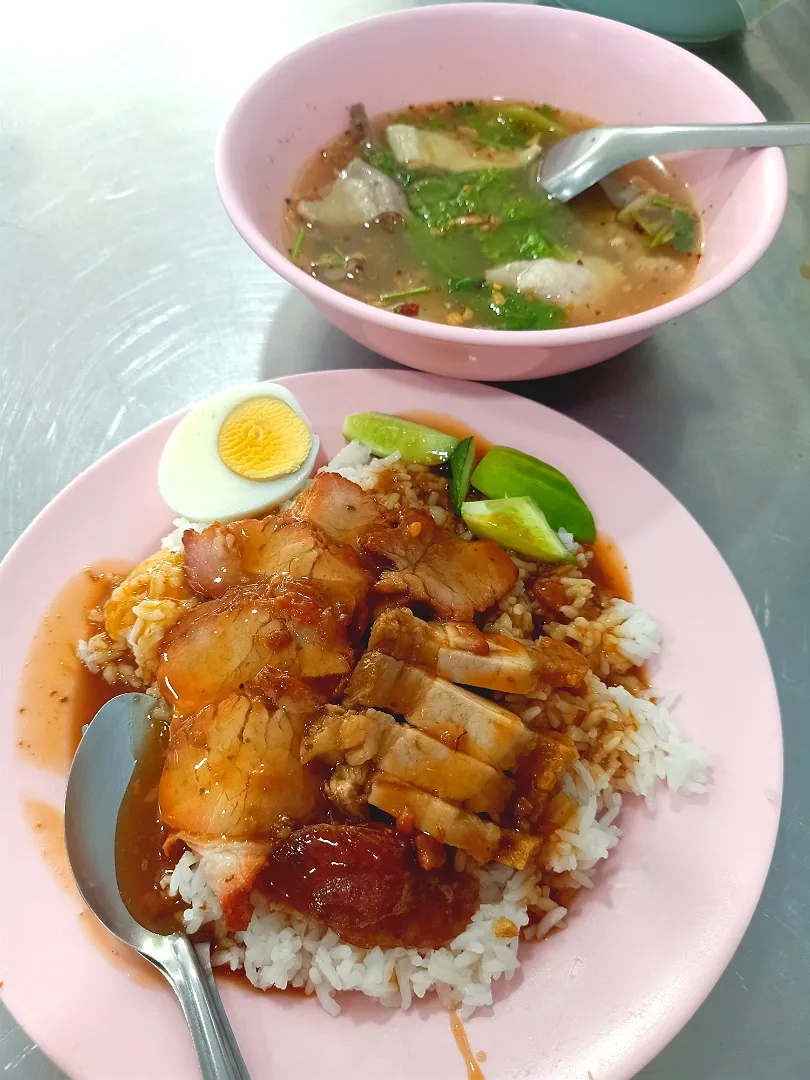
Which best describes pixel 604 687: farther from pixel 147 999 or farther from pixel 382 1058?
pixel 147 999

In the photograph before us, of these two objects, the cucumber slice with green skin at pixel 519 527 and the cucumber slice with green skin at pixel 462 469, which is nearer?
the cucumber slice with green skin at pixel 519 527

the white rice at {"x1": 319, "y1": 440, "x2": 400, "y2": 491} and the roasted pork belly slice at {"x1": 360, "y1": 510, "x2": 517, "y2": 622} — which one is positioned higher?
the white rice at {"x1": 319, "y1": 440, "x2": 400, "y2": 491}

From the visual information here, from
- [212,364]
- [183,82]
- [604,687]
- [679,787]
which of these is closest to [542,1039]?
[679,787]

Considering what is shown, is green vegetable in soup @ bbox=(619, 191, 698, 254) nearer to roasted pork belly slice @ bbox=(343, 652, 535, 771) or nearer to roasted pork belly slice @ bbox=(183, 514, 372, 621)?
roasted pork belly slice @ bbox=(183, 514, 372, 621)

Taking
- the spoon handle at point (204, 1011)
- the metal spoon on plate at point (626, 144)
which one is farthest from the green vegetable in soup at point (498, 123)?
the spoon handle at point (204, 1011)

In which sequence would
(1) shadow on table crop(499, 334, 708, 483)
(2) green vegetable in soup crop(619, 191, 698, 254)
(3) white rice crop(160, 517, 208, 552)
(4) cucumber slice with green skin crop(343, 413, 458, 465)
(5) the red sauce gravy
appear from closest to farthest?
1. (5) the red sauce gravy
2. (3) white rice crop(160, 517, 208, 552)
3. (4) cucumber slice with green skin crop(343, 413, 458, 465)
4. (2) green vegetable in soup crop(619, 191, 698, 254)
5. (1) shadow on table crop(499, 334, 708, 483)

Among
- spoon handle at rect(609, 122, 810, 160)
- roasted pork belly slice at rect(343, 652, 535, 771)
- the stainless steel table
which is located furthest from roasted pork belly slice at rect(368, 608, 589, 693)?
spoon handle at rect(609, 122, 810, 160)

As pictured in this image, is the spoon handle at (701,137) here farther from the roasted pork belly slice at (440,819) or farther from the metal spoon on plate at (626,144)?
the roasted pork belly slice at (440,819)
